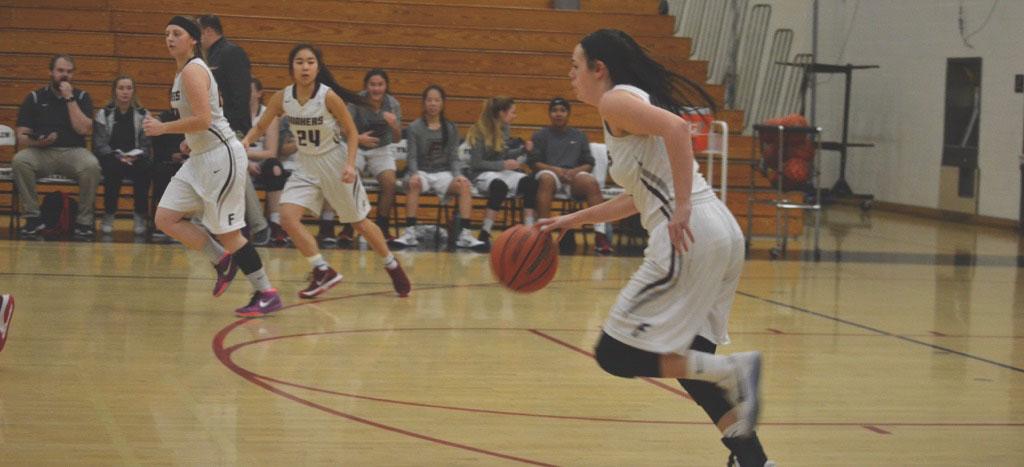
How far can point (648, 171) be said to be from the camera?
389 cm

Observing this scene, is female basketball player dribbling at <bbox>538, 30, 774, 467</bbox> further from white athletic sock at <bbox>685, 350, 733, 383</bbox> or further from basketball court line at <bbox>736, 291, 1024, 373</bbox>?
basketball court line at <bbox>736, 291, 1024, 373</bbox>

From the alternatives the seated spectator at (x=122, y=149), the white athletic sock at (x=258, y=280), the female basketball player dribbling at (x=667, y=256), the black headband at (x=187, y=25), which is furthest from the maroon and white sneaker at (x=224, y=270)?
the female basketball player dribbling at (x=667, y=256)

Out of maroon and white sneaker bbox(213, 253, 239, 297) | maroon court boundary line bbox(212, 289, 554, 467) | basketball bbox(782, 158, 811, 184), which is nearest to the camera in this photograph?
maroon court boundary line bbox(212, 289, 554, 467)

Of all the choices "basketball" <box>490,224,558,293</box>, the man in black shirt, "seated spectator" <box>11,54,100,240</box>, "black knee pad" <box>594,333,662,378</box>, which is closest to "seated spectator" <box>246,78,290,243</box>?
the man in black shirt

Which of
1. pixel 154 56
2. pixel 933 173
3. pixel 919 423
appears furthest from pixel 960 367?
pixel 933 173

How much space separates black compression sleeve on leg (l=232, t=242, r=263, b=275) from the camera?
7.17m

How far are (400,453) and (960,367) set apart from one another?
3.31 meters

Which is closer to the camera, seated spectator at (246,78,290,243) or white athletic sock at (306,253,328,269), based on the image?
white athletic sock at (306,253,328,269)

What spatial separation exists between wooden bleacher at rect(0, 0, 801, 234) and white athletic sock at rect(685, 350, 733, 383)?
9465mm

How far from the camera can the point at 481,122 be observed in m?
11.5

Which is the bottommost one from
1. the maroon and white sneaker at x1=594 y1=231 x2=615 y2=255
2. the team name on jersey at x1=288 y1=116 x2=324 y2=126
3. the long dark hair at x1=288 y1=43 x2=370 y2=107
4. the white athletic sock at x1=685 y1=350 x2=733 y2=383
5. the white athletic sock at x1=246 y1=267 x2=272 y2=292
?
the maroon and white sneaker at x1=594 y1=231 x2=615 y2=255

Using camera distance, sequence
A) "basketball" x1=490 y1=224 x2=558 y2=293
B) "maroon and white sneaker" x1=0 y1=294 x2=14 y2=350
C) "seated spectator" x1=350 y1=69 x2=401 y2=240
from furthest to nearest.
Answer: "seated spectator" x1=350 y1=69 x2=401 y2=240
"maroon and white sneaker" x1=0 y1=294 x2=14 y2=350
"basketball" x1=490 y1=224 x2=558 y2=293

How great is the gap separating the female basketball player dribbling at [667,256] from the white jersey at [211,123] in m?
3.39

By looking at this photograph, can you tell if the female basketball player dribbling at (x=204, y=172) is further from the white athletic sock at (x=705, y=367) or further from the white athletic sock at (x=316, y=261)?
the white athletic sock at (x=705, y=367)
